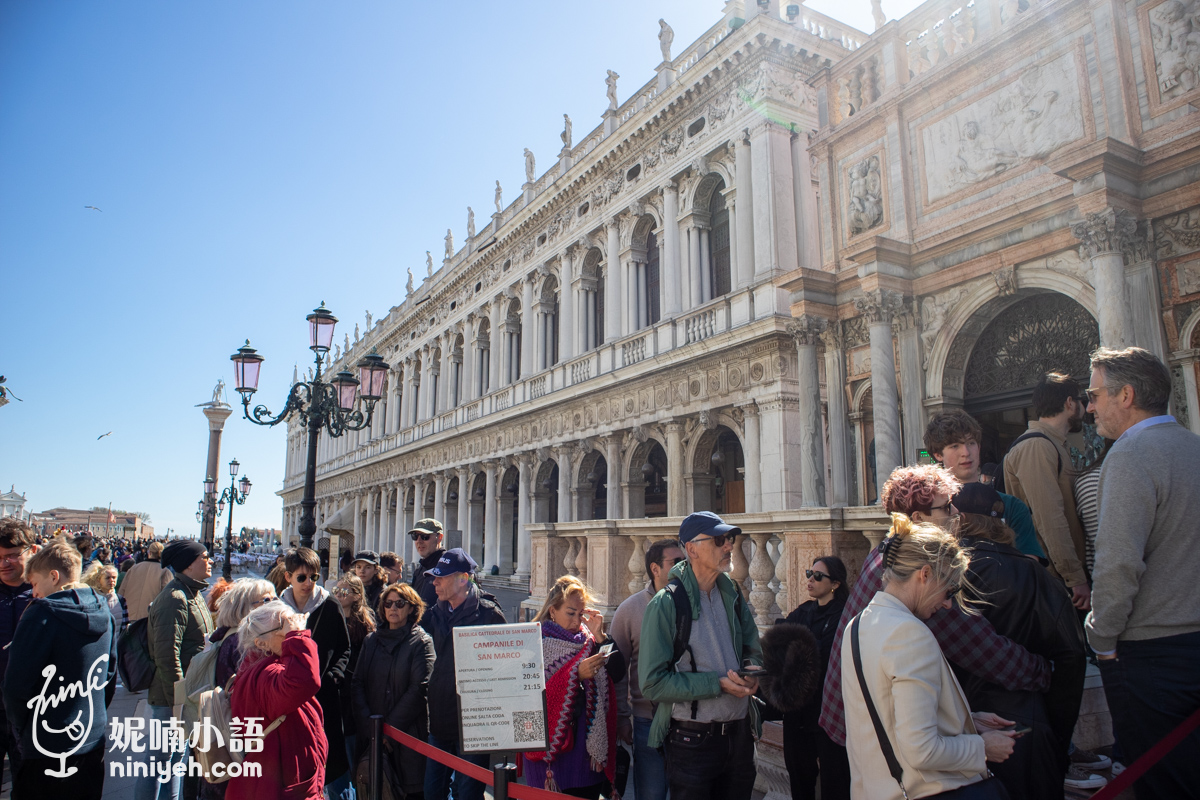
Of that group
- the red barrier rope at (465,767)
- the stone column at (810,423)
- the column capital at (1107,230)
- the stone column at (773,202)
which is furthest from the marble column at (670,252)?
the red barrier rope at (465,767)

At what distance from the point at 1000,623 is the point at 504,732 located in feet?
6.38

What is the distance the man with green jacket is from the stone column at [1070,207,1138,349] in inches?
244

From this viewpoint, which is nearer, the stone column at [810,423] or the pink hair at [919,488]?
the pink hair at [919,488]

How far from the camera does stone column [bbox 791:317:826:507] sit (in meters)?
11.4

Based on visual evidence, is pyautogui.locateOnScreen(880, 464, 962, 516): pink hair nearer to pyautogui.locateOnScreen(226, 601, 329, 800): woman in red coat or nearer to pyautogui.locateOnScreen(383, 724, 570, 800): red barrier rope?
pyautogui.locateOnScreen(383, 724, 570, 800): red barrier rope

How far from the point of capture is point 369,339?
40.7 metres

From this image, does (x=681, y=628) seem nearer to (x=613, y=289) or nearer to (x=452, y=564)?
(x=452, y=564)

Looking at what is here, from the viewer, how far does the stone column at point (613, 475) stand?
57.9 feet

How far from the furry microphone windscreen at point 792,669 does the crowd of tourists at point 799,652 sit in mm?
11

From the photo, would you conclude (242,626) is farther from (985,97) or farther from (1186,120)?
(985,97)

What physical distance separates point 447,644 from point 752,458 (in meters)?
10.4

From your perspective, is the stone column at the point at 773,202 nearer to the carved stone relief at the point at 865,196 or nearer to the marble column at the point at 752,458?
the marble column at the point at 752,458

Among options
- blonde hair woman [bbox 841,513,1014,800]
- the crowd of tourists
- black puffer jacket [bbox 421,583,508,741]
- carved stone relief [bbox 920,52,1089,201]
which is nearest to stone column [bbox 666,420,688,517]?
carved stone relief [bbox 920,52,1089,201]

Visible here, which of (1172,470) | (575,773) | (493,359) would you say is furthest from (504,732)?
(493,359)
